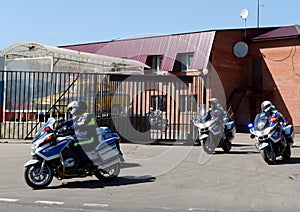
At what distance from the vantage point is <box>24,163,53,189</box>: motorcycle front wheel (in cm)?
768

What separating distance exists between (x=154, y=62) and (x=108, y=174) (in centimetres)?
2213

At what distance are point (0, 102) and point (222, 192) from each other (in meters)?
13.0

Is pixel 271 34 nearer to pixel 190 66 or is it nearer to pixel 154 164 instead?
pixel 190 66

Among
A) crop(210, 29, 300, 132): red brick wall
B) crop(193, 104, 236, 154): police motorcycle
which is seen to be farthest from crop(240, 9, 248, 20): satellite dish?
crop(193, 104, 236, 154): police motorcycle

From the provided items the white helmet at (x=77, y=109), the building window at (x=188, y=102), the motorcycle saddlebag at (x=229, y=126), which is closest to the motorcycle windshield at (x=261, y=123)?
the motorcycle saddlebag at (x=229, y=126)

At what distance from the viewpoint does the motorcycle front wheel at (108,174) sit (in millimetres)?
8414

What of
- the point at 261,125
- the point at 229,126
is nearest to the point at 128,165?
the point at 261,125

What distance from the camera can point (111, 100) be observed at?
52.3 feet

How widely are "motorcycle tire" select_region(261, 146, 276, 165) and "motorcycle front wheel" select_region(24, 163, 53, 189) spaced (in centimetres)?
556

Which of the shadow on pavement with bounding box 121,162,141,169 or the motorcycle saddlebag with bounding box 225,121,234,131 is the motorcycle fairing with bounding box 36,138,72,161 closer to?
the shadow on pavement with bounding box 121,162,141,169

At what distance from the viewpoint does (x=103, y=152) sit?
8328 mm

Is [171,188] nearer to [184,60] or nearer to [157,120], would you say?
[157,120]

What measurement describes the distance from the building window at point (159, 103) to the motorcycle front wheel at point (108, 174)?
803cm

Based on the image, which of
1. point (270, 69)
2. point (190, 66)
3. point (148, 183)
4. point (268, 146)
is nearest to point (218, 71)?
point (190, 66)
